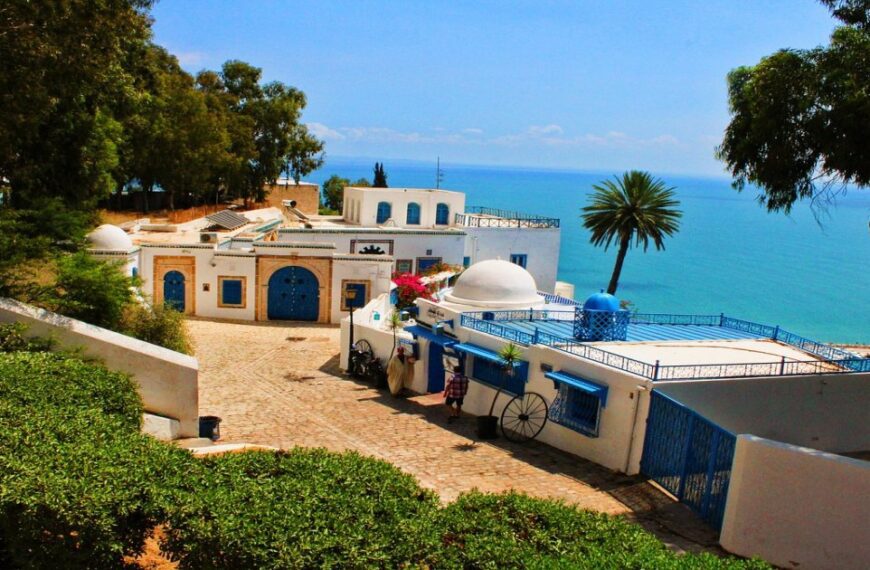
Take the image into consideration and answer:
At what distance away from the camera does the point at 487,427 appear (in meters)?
17.5

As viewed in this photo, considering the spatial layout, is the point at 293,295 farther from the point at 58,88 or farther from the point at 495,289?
the point at 58,88

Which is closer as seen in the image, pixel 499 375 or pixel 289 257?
pixel 499 375

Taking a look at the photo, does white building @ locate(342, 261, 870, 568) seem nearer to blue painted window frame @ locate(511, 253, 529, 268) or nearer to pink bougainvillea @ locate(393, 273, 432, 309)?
pink bougainvillea @ locate(393, 273, 432, 309)

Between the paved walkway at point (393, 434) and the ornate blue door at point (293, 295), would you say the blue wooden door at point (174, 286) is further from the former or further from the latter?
the paved walkway at point (393, 434)

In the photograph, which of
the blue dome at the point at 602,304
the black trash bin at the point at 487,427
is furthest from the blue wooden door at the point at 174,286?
the blue dome at the point at 602,304

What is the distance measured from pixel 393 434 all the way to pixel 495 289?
6.25 m

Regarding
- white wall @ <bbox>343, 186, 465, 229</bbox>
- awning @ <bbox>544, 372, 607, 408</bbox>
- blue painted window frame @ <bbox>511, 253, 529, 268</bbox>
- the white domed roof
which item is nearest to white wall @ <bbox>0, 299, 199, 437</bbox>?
awning @ <bbox>544, 372, 607, 408</bbox>

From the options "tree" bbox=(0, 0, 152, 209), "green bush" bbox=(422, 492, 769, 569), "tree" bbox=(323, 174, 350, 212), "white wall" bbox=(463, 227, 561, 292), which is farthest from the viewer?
"tree" bbox=(323, 174, 350, 212)

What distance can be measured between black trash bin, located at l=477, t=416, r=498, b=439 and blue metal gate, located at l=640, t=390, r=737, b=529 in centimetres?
395

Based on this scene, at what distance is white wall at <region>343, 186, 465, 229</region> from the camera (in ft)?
138

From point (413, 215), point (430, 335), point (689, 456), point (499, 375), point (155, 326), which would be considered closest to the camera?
point (689, 456)

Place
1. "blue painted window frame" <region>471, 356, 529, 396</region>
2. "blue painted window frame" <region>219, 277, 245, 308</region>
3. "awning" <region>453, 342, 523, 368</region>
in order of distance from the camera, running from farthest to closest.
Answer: "blue painted window frame" <region>219, 277, 245, 308</region> < "awning" <region>453, 342, 523, 368</region> < "blue painted window frame" <region>471, 356, 529, 396</region>

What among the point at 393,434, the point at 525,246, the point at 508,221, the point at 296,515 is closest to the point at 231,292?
the point at 393,434

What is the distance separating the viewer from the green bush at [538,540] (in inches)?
295
